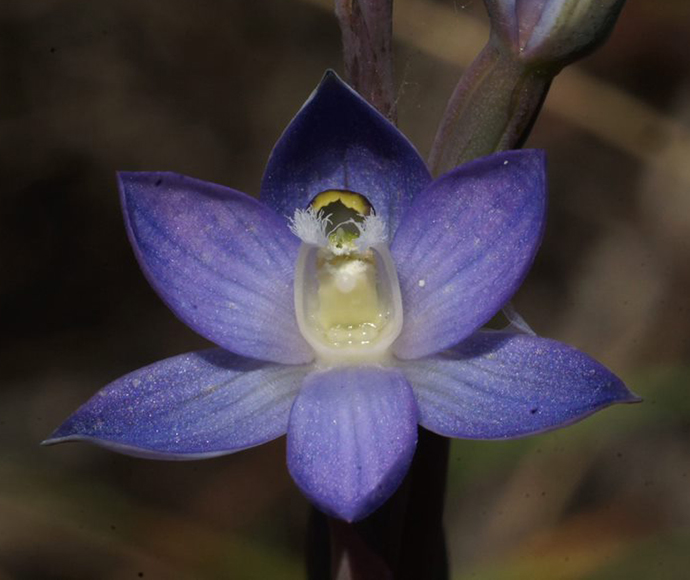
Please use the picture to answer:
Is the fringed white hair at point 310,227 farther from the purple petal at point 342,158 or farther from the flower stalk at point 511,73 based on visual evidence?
the flower stalk at point 511,73

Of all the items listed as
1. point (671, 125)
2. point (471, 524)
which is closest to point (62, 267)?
point (471, 524)

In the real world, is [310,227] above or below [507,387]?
above

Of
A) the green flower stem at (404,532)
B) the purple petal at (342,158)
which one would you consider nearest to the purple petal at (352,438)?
the green flower stem at (404,532)

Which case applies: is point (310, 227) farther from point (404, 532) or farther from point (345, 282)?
point (404, 532)

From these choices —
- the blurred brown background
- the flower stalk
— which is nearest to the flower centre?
the flower stalk

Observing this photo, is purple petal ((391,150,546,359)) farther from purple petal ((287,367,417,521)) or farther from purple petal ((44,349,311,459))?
purple petal ((44,349,311,459))

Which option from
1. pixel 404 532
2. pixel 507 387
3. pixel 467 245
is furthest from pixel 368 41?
pixel 404 532

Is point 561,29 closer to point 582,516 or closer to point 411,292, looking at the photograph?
point 411,292

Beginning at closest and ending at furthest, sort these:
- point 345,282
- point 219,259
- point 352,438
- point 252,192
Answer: point 352,438, point 219,259, point 345,282, point 252,192
